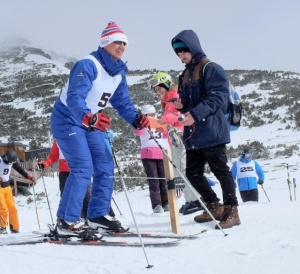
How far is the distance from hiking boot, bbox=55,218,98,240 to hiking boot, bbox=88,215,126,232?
356 mm

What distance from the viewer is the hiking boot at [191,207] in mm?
5297

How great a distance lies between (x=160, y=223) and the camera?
4945 millimetres

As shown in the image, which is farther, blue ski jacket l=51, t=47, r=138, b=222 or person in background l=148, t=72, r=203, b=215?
person in background l=148, t=72, r=203, b=215

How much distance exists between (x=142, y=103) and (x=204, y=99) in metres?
28.7

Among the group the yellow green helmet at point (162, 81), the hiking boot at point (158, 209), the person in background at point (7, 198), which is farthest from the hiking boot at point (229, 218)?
the person in background at point (7, 198)

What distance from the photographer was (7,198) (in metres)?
8.30

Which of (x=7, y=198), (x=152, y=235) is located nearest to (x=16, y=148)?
(x=7, y=198)

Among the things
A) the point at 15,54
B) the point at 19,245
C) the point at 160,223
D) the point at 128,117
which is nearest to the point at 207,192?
the point at 160,223

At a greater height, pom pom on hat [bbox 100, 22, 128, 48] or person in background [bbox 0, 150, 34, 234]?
pom pom on hat [bbox 100, 22, 128, 48]

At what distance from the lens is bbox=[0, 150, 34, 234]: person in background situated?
7.94 meters

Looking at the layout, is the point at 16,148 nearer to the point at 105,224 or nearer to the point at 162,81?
the point at 162,81

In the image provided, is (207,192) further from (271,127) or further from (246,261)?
(271,127)

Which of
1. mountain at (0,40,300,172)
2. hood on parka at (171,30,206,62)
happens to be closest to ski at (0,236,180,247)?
hood on parka at (171,30,206,62)

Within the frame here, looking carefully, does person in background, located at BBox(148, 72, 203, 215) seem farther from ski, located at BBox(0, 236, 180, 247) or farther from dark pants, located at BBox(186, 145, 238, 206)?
ski, located at BBox(0, 236, 180, 247)
